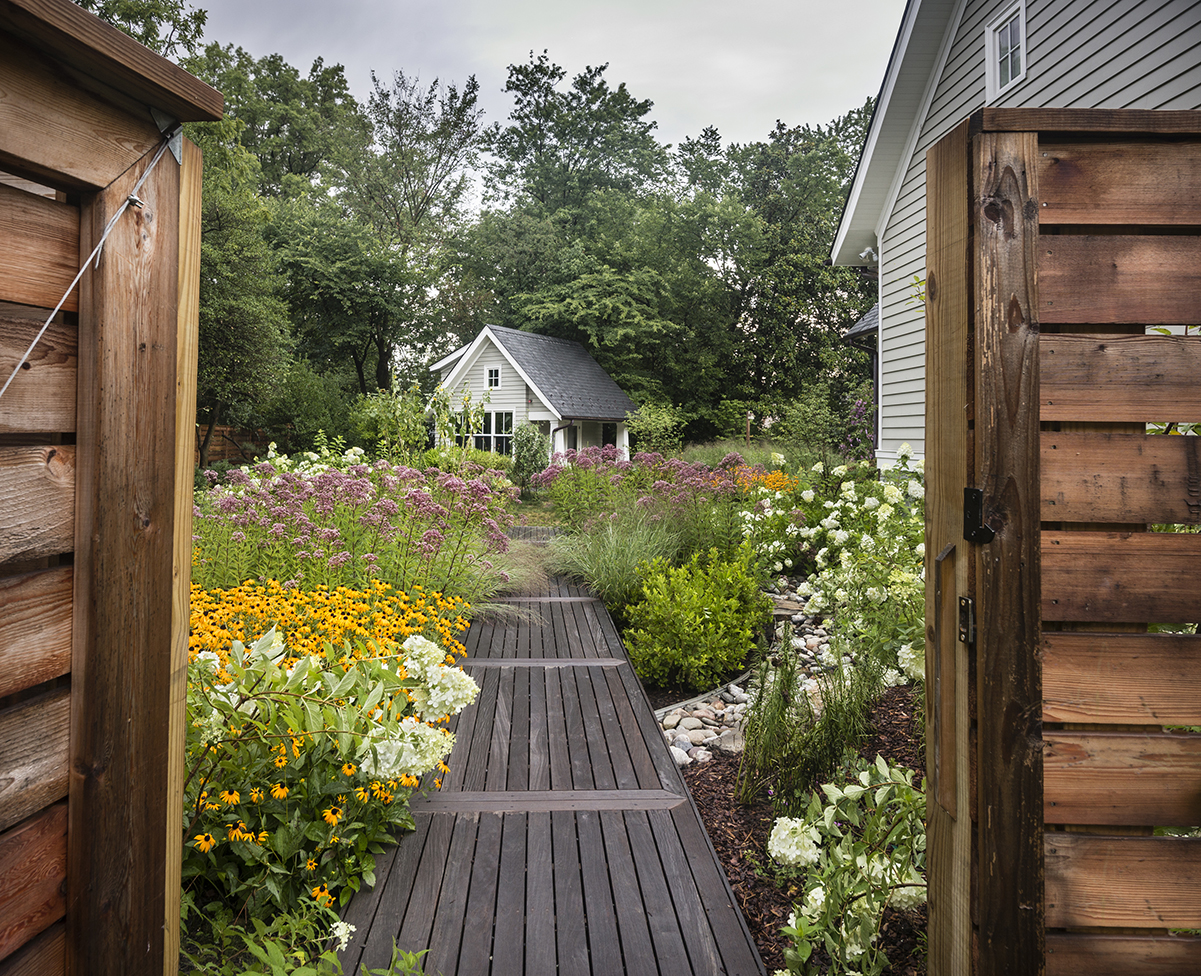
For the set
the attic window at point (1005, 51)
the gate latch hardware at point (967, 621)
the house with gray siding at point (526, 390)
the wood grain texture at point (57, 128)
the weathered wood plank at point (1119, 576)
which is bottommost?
the gate latch hardware at point (967, 621)

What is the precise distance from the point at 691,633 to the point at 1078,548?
10.5 feet

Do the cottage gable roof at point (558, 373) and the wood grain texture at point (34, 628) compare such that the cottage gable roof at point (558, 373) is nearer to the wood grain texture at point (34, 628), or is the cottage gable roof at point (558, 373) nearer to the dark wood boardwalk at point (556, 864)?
the dark wood boardwalk at point (556, 864)

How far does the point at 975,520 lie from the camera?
1.37 m

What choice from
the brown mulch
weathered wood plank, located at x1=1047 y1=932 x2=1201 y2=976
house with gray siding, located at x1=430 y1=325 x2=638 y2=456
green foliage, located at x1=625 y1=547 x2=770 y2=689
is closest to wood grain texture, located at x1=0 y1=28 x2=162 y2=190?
weathered wood plank, located at x1=1047 y1=932 x2=1201 y2=976

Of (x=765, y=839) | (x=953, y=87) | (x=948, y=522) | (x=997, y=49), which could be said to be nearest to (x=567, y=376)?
(x=953, y=87)

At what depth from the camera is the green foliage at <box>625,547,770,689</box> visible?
444 centimetres

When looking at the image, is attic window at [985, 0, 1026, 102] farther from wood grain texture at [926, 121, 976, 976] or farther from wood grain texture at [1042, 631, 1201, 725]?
wood grain texture at [1042, 631, 1201, 725]

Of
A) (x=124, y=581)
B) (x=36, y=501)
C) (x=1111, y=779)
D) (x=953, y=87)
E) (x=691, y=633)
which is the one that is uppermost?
(x=953, y=87)

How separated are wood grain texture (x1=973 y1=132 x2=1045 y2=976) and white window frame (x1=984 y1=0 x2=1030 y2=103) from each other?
669cm

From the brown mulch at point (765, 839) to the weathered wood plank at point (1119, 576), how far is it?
126 cm

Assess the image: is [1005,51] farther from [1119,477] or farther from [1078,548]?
[1078,548]

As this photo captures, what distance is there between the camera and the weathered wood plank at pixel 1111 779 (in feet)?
4.40

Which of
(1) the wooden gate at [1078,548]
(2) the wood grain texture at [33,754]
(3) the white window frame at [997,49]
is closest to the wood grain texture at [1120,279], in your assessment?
(1) the wooden gate at [1078,548]

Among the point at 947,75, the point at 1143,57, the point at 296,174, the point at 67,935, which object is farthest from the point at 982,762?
the point at 296,174
